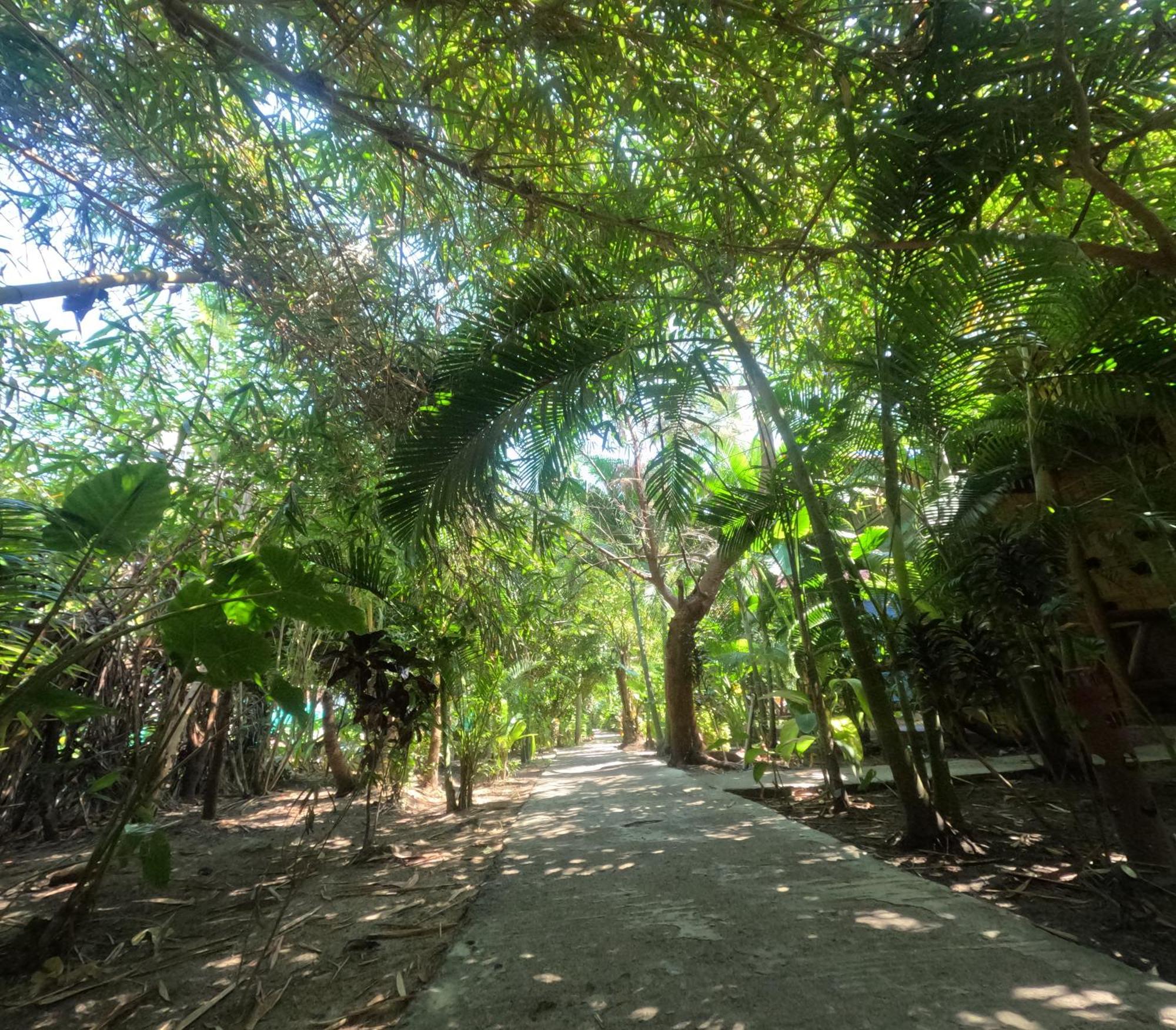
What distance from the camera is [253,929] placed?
2.49 meters

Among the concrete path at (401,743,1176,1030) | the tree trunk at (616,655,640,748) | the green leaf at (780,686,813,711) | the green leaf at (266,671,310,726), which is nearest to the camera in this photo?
the concrete path at (401,743,1176,1030)

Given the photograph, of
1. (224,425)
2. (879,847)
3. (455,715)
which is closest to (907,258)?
(879,847)

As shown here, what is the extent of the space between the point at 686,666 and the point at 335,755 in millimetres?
4508

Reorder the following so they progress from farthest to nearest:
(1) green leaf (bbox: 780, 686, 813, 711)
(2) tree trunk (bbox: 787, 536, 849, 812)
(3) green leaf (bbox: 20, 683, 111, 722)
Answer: (1) green leaf (bbox: 780, 686, 813, 711), (2) tree trunk (bbox: 787, 536, 849, 812), (3) green leaf (bbox: 20, 683, 111, 722)

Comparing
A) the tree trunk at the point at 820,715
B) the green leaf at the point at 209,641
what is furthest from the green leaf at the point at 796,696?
the green leaf at the point at 209,641

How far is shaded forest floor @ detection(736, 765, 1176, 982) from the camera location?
6.33ft

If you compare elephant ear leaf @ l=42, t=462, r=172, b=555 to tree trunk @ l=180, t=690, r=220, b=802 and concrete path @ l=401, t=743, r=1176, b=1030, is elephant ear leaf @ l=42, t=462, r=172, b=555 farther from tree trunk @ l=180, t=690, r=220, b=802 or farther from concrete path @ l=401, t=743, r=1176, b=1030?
tree trunk @ l=180, t=690, r=220, b=802

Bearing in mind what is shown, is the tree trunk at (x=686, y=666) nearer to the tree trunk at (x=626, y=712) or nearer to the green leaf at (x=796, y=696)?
the green leaf at (x=796, y=696)

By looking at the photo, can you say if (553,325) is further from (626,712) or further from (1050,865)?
(626,712)

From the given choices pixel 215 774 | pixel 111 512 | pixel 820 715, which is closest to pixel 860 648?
pixel 820 715

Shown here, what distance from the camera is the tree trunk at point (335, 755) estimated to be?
5.16 meters

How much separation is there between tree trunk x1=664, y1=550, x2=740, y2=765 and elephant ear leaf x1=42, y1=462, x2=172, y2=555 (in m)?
6.12

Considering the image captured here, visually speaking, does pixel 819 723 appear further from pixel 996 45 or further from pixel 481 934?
pixel 996 45

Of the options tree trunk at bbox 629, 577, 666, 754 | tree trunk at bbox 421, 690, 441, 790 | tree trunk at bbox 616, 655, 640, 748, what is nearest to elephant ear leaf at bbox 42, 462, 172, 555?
tree trunk at bbox 421, 690, 441, 790
